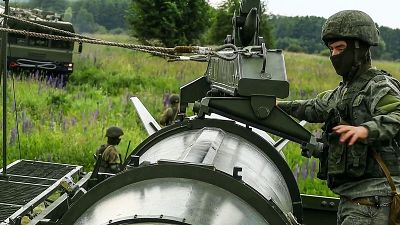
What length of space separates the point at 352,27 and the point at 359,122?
0.50 metres

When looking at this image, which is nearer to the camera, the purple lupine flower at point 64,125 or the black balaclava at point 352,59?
the black balaclava at point 352,59

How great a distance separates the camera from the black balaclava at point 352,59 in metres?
3.67

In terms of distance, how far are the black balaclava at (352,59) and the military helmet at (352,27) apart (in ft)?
0.16

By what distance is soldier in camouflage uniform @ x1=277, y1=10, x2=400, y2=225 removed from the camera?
3.45m

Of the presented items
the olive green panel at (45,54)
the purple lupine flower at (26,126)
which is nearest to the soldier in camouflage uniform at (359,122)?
the purple lupine flower at (26,126)

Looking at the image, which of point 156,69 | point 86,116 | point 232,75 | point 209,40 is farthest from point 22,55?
point 232,75

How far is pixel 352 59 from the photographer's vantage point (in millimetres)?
3674

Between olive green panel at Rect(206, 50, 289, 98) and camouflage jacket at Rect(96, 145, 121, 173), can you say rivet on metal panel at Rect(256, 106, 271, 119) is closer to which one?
olive green panel at Rect(206, 50, 289, 98)

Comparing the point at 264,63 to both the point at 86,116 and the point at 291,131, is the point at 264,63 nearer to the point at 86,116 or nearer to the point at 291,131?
the point at 291,131

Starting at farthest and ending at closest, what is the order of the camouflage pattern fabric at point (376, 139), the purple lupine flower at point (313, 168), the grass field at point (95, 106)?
the grass field at point (95, 106) → the purple lupine flower at point (313, 168) → the camouflage pattern fabric at point (376, 139)

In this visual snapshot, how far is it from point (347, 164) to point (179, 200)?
3.98 ft

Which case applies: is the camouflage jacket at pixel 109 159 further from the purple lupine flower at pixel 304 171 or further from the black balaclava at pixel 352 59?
the black balaclava at pixel 352 59

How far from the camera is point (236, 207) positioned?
8.89ft

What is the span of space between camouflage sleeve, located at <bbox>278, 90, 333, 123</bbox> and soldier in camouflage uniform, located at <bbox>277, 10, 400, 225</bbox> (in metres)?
0.31
